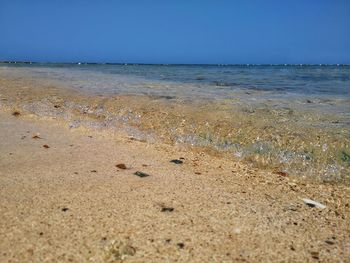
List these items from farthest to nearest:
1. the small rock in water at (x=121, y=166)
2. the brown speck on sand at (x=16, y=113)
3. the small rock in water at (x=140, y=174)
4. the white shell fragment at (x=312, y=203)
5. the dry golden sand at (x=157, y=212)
Answer: the brown speck on sand at (x=16, y=113) → the small rock in water at (x=121, y=166) → the small rock in water at (x=140, y=174) → the white shell fragment at (x=312, y=203) → the dry golden sand at (x=157, y=212)

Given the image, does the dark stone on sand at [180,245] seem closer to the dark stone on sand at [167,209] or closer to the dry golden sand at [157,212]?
the dry golden sand at [157,212]

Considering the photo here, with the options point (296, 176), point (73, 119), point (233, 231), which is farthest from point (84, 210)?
point (73, 119)

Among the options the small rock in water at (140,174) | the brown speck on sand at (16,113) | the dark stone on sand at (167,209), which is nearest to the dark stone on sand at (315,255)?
the dark stone on sand at (167,209)

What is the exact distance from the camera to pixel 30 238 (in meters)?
2.09

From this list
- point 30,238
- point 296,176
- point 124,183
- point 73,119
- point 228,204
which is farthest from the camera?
point 73,119

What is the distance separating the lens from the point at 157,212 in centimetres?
251

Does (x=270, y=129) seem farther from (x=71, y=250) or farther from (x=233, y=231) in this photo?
(x=71, y=250)

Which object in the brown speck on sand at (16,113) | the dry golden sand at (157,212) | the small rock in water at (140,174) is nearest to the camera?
the dry golden sand at (157,212)

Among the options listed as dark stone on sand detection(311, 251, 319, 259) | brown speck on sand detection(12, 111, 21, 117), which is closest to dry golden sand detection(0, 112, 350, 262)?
dark stone on sand detection(311, 251, 319, 259)

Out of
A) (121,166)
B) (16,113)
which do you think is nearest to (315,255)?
(121,166)

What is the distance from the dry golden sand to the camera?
204cm

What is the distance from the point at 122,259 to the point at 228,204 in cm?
102

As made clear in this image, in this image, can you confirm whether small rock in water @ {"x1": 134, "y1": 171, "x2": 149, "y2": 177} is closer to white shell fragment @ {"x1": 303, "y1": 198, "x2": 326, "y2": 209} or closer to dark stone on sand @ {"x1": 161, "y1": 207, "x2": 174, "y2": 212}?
dark stone on sand @ {"x1": 161, "y1": 207, "x2": 174, "y2": 212}

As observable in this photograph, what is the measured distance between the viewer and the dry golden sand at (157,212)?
2.04m
